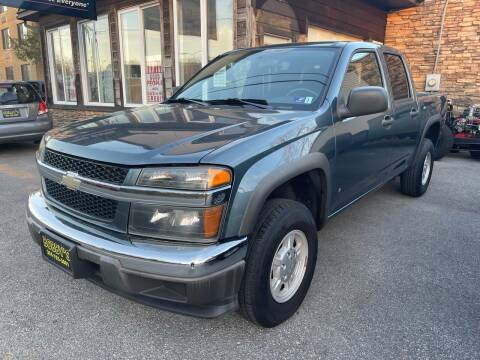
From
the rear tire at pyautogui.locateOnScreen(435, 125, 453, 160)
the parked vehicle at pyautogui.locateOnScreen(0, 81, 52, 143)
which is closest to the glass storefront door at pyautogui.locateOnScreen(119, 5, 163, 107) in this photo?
the parked vehicle at pyautogui.locateOnScreen(0, 81, 52, 143)

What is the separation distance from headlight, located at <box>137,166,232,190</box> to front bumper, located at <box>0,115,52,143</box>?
7.12 meters

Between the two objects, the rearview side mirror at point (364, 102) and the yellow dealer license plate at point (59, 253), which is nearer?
the yellow dealer license plate at point (59, 253)

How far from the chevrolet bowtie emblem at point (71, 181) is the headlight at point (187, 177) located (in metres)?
0.47

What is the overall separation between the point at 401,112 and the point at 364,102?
4.63ft

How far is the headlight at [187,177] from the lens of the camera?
5.73 ft

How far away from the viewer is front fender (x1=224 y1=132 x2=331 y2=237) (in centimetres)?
183

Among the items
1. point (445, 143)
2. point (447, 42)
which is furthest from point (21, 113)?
point (447, 42)

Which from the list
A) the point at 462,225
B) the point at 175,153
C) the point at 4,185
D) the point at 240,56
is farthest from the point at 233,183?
the point at 4,185

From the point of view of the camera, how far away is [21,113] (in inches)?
302

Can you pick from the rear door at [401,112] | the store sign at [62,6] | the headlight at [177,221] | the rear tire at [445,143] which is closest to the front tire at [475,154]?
the rear tire at [445,143]

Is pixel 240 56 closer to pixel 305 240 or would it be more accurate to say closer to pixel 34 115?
pixel 305 240

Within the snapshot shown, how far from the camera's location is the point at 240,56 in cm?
344

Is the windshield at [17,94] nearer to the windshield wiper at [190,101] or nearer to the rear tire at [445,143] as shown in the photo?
the windshield wiper at [190,101]

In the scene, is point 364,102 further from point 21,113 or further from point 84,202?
point 21,113
